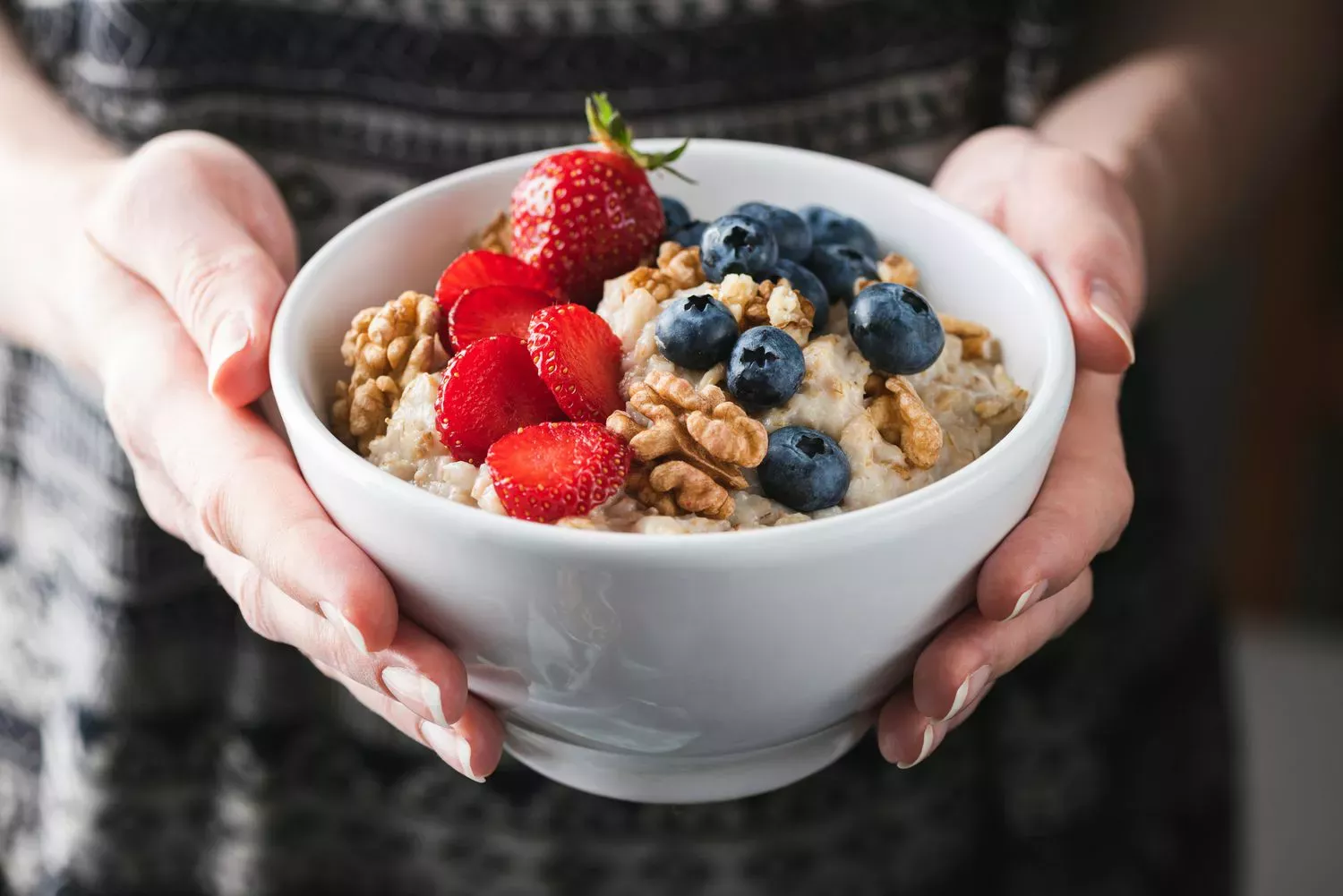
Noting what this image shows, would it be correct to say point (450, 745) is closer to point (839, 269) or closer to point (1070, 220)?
point (839, 269)

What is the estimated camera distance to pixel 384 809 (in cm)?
136

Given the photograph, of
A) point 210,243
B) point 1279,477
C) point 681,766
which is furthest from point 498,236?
point 1279,477

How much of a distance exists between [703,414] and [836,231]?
265 millimetres

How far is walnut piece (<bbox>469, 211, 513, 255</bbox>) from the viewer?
3.12ft

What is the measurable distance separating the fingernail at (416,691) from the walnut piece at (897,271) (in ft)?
1.50

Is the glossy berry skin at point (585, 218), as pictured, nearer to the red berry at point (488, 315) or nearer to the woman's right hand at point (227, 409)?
the red berry at point (488, 315)

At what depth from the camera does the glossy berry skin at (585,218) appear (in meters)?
0.86

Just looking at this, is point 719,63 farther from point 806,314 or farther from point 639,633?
point 639,633

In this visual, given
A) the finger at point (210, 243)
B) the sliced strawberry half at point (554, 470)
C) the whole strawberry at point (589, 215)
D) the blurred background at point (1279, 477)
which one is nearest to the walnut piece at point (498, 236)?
the whole strawberry at point (589, 215)

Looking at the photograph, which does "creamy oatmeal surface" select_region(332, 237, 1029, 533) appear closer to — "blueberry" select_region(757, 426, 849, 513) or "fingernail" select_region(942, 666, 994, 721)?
"blueberry" select_region(757, 426, 849, 513)

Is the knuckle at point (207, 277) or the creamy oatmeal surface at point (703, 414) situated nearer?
the creamy oatmeal surface at point (703, 414)

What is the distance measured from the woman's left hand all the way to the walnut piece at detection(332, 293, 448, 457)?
39 cm

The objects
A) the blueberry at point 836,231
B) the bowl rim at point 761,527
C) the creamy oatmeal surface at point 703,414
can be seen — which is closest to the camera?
the bowl rim at point 761,527

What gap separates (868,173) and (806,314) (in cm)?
23
